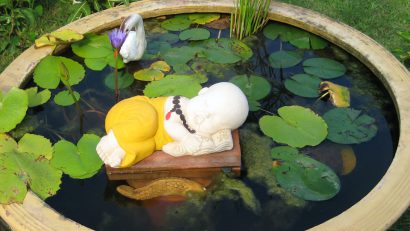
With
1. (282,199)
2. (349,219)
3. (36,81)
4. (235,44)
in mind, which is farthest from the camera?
(235,44)

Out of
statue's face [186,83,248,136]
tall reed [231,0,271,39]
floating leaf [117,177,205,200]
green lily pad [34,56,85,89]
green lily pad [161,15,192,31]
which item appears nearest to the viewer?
statue's face [186,83,248,136]

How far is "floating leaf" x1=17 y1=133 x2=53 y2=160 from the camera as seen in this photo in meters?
1.97

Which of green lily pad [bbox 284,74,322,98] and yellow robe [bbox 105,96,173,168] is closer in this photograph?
yellow robe [bbox 105,96,173,168]

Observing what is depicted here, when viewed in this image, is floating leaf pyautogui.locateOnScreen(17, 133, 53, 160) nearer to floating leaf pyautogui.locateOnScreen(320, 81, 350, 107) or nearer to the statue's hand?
the statue's hand

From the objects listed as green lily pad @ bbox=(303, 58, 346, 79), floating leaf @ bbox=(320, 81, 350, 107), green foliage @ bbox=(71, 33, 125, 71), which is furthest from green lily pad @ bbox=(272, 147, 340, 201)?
green foliage @ bbox=(71, 33, 125, 71)

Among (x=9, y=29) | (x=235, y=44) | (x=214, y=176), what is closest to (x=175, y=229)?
(x=214, y=176)

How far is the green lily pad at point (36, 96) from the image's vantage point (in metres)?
2.26

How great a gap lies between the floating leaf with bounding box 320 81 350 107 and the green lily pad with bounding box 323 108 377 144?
5 centimetres

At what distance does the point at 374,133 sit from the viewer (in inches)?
85.0

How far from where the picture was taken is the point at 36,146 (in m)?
2.00

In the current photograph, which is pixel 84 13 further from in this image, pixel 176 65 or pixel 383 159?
pixel 383 159

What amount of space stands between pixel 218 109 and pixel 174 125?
0.22 m

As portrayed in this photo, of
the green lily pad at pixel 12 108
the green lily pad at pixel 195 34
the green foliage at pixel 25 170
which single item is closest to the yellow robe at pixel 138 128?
the green foliage at pixel 25 170

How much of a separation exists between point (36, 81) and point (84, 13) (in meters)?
0.95
